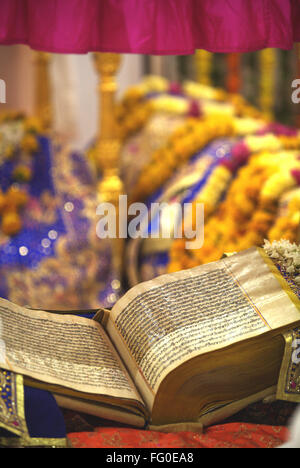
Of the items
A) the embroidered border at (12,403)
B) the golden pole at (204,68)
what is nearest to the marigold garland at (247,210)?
the embroidered border at (12,403)

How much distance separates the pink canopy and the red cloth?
69cm

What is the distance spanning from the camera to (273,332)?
41.9 inches

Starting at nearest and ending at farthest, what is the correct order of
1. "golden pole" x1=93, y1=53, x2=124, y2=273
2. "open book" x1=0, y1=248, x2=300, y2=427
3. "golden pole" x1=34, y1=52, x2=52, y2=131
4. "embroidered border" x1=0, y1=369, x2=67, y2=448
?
1. "embroidered border" x1=0, y1=369, x2=67, y2=448
2. "open book" x1=0, y1=248, x2=300, y2=427
3. "golden pole" x1=93, y1=53, x2=124, y2=273
4. "golden pole" x1=34, y1=52, x2=52, y2=131

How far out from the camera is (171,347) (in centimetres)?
106

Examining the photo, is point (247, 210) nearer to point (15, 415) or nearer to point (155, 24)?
point (155, 24)

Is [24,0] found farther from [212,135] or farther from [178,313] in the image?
[212,135]

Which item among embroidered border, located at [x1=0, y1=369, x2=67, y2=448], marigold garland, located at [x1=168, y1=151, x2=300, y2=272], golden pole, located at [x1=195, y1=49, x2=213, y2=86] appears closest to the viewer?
embroidered border, located at [x1=0, y1=369, x2=67, y2=448]

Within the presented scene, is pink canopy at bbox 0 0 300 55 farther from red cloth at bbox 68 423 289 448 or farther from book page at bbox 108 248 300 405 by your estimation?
red cloth at bbox 68 423 289 448

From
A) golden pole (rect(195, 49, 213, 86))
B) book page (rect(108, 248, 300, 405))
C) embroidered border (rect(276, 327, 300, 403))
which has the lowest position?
embroidered border (rect(276, 327, 300, 403))

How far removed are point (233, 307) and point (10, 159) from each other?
1.95 metres

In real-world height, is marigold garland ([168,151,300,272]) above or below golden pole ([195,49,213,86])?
below

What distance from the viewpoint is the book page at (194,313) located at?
1058 mm

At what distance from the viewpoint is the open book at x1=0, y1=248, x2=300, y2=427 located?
103 cm

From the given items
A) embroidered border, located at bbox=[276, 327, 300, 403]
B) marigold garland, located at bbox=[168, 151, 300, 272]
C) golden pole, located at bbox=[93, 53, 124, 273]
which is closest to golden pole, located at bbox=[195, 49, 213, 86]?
golden pole, located at bbox=[93, 53, 124, 273]
